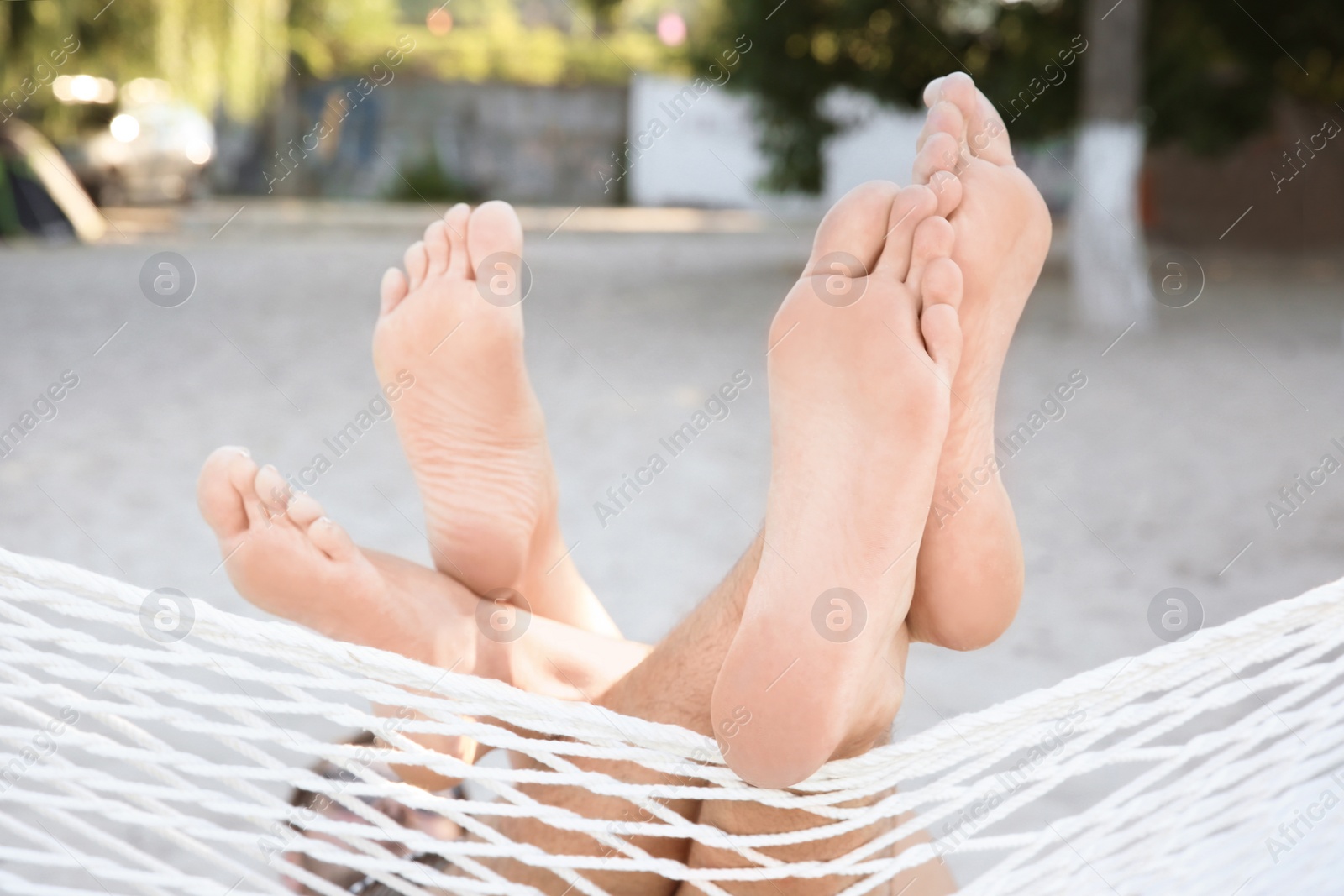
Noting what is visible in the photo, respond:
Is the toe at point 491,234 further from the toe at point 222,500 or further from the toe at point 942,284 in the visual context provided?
the toe at point 942,284

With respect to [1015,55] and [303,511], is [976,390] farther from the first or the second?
[1015,55]

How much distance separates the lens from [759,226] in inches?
366

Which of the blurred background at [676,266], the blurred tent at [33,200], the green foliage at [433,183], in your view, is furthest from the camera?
the green foliage at [433,183]

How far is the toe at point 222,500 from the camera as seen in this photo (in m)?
0.83

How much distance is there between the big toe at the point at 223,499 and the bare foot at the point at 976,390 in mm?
470

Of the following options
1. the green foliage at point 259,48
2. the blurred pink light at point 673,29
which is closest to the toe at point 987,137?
the green foliage at point 259,48

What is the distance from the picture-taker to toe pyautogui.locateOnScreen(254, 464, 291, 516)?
83 cm

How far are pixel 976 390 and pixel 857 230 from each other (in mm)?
137

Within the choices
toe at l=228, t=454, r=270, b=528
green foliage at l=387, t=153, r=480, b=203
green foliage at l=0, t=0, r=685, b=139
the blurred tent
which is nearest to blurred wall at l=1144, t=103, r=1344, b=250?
green foliage at l=0, t=0, r=685, b=139

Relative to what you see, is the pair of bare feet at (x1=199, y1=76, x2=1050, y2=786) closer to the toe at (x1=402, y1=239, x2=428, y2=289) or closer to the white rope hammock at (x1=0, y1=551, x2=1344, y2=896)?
the white rope hammock at (x1=0, y1=551, x2=1344, y2=896)

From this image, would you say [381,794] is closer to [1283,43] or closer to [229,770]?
[229,770]

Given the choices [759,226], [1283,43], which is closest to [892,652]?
[1283,43]

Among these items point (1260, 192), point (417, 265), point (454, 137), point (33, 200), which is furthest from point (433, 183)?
point (417, 265)

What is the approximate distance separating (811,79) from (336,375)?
286 centimetres
